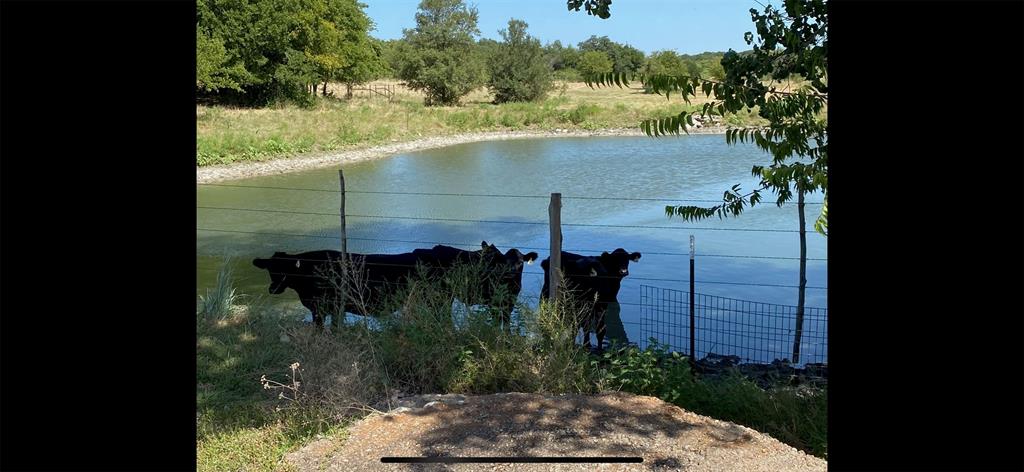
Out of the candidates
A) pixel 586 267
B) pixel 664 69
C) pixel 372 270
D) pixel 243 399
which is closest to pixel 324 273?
pixel 372 270

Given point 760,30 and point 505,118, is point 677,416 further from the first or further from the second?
point 505,118

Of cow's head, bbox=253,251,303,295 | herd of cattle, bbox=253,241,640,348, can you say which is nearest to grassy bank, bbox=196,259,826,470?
herd of cattle, bbox=253,241,640,348

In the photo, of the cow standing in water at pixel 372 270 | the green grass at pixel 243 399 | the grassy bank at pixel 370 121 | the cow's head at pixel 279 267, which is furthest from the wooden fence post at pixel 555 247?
the grassy bank at pixel 370 121

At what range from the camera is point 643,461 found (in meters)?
3.83

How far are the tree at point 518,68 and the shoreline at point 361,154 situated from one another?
959cm

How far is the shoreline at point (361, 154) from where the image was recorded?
2147 cm

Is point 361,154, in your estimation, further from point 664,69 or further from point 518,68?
point 664,69

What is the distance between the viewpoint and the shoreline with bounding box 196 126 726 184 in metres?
21.5

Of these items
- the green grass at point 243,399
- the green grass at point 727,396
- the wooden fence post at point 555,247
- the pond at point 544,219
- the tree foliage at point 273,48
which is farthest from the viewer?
the tree foliage at point 273,48

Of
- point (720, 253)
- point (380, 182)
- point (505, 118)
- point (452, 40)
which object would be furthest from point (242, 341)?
point (452, 40)

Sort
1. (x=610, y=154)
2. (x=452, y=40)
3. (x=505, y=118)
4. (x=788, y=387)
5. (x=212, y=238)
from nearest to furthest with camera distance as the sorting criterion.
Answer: (x=788, y=387) < (x=212, y=238) < (x=610, y=154) < (x=505, y=118) < (x=452, y=40)

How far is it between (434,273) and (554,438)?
3.08 meters

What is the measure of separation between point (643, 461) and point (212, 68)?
29768 mm

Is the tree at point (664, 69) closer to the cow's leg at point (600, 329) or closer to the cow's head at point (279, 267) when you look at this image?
the cow's leg at point (600, 329)
